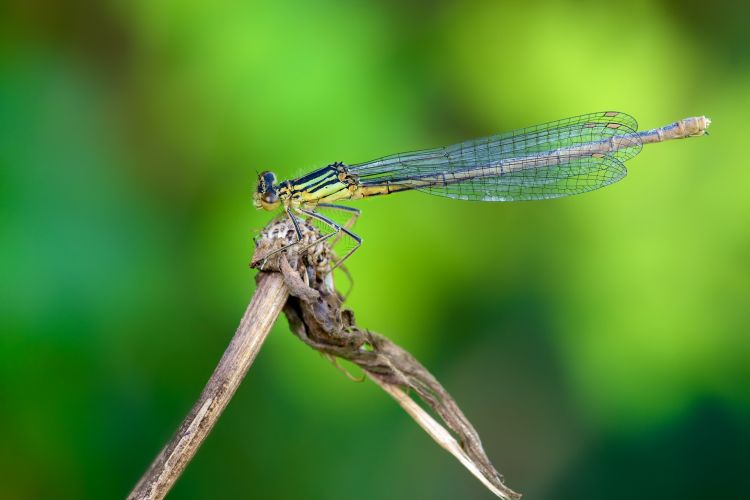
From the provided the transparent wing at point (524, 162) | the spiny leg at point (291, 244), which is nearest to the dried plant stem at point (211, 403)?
the spiny leg at point (291, 244)

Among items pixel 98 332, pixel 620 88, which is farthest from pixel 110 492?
pixel 620 88

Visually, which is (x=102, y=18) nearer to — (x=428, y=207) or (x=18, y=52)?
(x=18, y=52)

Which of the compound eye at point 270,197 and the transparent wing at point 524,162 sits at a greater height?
the transparent wing at point 524,162

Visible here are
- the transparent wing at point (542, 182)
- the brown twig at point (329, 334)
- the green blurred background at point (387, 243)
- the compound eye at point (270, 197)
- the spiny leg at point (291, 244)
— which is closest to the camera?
the brown twig at point (329, 334)

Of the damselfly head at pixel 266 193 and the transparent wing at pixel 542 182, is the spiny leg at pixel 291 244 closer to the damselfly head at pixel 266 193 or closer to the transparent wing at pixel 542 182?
the damselfly head at pixel 266 193

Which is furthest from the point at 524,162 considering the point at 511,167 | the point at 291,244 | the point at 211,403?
the point at 211,403

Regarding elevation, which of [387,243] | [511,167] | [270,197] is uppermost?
[511,167]

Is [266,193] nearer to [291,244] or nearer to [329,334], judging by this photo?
[291,244]
